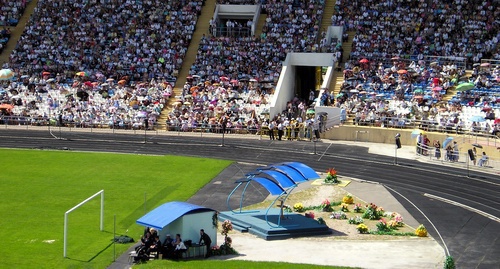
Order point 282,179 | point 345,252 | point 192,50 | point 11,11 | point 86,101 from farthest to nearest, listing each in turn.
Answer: point 11,11
point 192,50
point 86,101
point 282,179
point 345,252

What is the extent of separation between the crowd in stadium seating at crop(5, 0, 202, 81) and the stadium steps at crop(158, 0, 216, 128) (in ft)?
1.88

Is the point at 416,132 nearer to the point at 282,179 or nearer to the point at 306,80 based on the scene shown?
the point at 282,179

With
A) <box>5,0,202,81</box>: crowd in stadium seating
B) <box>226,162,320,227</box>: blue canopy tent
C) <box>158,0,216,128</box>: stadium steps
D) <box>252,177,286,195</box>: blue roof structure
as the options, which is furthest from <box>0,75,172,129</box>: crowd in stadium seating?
<box>252,177,286,195</box>: blue roof structure

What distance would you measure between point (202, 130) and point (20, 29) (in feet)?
89.5

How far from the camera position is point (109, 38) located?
8356 centimetres

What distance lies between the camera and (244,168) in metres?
57.3

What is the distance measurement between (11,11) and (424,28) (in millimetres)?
39714

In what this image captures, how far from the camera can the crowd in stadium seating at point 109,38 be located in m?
80.3

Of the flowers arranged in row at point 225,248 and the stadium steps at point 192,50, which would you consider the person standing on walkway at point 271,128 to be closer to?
the stadium steps at point 192,50

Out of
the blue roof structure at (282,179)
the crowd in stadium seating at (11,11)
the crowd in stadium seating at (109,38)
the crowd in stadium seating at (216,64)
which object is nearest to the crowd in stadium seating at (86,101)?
the crowd in stadium seating at (216,64)

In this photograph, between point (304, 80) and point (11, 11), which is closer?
point (304, 80)

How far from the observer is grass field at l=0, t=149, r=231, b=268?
38281 millimetres

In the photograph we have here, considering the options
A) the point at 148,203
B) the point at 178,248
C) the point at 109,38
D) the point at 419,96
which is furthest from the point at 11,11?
the point at 178,248

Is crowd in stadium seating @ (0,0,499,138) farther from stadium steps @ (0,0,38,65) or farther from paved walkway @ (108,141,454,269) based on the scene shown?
paved walkway @ (108,141,454,269)
